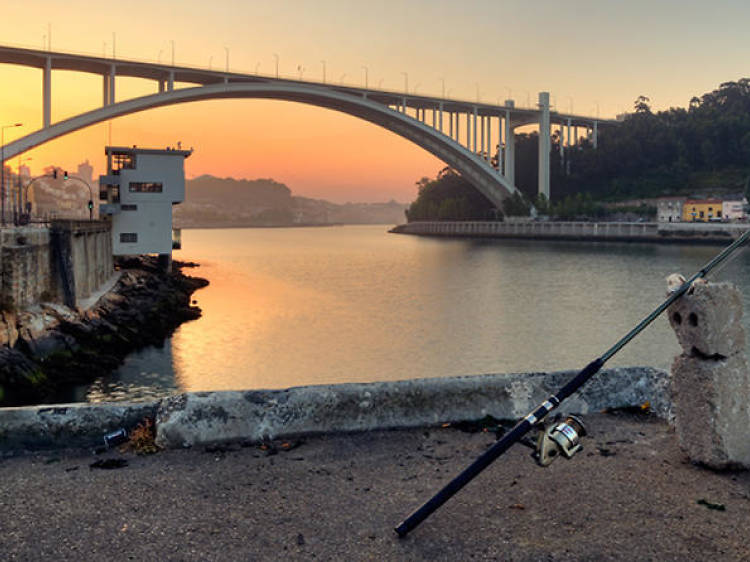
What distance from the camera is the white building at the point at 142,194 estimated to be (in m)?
43.9

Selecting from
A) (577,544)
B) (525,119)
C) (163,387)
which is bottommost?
(163,387)

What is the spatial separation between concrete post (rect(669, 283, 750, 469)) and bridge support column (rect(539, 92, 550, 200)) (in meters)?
94.2

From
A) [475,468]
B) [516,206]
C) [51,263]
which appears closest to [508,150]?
[516,206]

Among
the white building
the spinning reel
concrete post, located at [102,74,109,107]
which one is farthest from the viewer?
concrete post, located at [102,74,109,107]

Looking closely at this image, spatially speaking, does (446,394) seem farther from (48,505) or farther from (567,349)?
(567,349)

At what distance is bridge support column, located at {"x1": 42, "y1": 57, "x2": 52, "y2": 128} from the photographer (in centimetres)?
5138

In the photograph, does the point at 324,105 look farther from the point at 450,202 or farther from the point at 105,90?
the point at 450,202

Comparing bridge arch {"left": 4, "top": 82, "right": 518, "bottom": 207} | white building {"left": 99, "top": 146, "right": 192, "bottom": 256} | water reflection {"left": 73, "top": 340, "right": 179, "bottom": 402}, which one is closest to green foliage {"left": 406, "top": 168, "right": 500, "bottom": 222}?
bridge arch {"left": 4, "top": 82, "right": 518, "bottom": 207}

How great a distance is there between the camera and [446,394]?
227 inches

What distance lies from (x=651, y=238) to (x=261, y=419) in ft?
302

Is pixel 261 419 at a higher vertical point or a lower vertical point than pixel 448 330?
higher

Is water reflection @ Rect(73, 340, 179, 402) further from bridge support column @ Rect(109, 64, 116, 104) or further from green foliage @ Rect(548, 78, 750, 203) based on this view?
green foliage @ Rect(548, 78, 750, 203)

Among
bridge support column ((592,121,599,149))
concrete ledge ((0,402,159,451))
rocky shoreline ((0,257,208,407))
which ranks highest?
bridge support column ((592,121,599,149))

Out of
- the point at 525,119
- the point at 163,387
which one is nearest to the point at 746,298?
the point at 163,387
